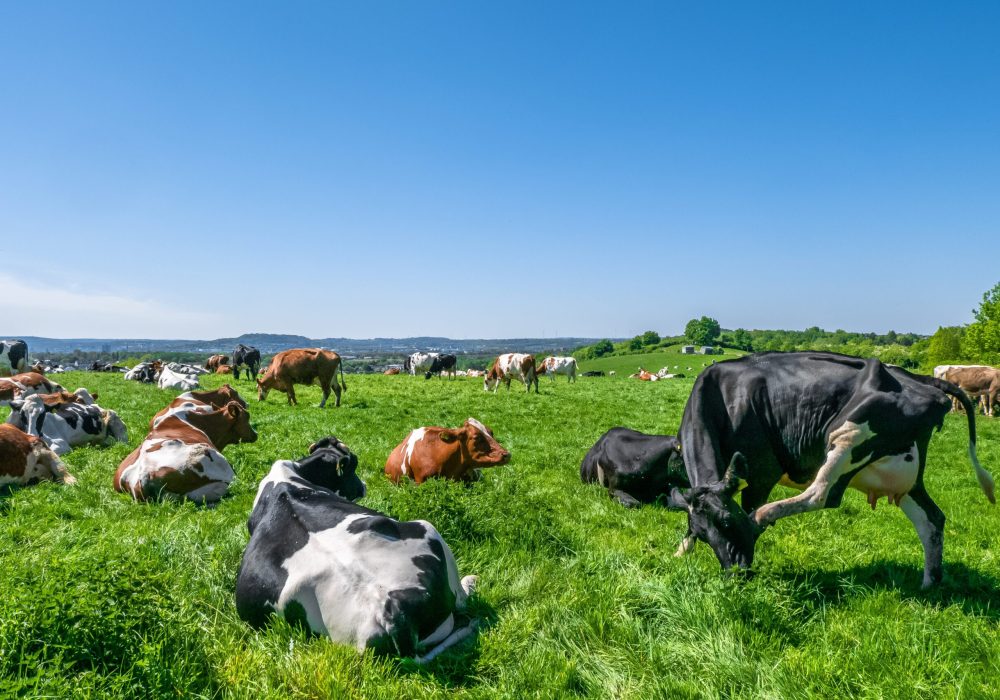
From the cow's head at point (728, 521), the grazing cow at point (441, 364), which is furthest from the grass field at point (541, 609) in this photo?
the grazing cow at point (441, 364)

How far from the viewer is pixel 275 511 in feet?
14.4

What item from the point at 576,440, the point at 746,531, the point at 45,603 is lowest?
the point at 576,440

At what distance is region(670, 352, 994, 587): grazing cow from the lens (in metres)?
4.54

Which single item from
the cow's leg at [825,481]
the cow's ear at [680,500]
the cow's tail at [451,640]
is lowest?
the cow's tail at [451,640]

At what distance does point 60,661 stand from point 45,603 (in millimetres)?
307

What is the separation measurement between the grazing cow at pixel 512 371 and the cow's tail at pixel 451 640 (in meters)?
21.9

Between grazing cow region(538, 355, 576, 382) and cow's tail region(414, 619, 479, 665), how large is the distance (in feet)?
110

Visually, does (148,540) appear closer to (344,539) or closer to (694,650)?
(344,539)

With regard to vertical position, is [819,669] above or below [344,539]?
below

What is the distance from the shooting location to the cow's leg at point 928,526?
481cm

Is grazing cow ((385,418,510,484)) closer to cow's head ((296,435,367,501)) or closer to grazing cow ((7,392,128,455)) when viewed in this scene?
cow's head ((296,435,367,501))

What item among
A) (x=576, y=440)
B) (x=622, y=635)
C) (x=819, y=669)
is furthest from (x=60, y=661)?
(x=576, y=440)

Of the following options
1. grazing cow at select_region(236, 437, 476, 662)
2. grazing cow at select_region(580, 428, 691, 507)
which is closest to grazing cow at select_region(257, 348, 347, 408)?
grazing cow at select_region(580, 428, 691, 507)

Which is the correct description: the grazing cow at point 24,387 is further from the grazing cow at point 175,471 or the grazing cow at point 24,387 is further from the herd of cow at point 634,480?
the grazing cow at point 175,471
